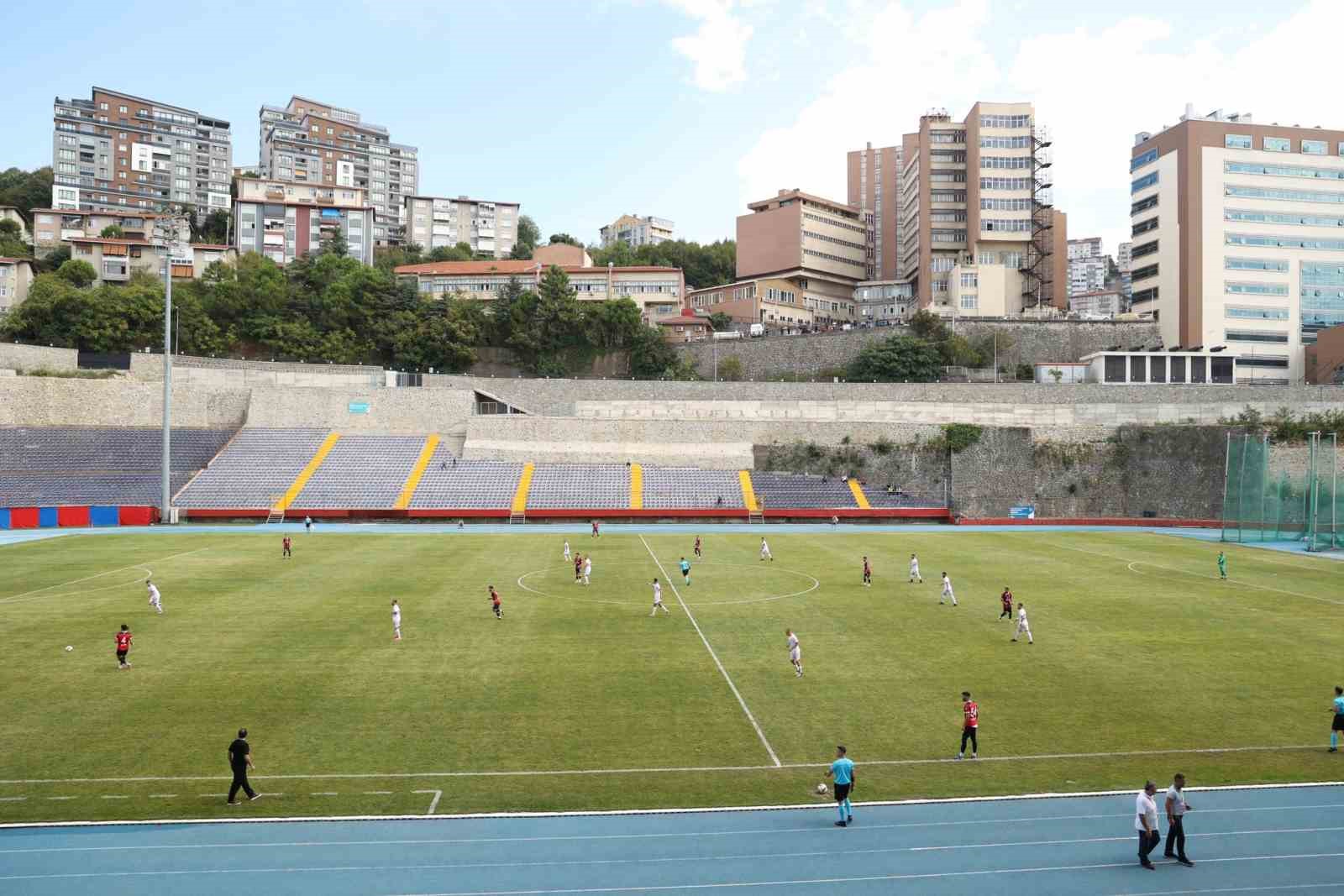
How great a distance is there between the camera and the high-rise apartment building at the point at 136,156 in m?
144

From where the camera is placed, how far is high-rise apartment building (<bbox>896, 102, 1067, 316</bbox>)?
105 meters

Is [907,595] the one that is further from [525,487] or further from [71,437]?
[71,437]

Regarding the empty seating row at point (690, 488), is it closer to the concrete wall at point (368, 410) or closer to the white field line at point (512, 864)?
the concrete wall at point (368, 410)

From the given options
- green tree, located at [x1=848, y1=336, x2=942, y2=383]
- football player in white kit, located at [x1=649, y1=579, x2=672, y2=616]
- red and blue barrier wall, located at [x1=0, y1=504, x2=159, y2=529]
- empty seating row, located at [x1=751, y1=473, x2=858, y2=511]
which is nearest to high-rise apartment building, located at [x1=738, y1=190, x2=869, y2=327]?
green tree, located at [x1=848, y1=336, x2=942, y2=383]

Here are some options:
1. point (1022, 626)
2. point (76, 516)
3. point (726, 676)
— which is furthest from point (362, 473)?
point (1022, 626)

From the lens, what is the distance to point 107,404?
7238 cm

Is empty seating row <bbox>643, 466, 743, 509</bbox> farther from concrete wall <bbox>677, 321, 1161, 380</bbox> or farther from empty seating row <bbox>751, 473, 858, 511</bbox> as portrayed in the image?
concrete wall <bbox>677, 321, 1161, 380</bbox>

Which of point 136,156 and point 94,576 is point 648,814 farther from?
point 136,156

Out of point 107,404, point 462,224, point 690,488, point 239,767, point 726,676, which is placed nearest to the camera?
point 239,767

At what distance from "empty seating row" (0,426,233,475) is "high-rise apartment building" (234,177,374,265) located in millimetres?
54703

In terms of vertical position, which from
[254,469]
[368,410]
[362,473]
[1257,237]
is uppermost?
[1257,237]

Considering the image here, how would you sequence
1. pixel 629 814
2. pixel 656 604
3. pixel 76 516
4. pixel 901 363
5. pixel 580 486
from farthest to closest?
pixel 901 363
pixel 580 486
pixel 76 516
pixel 656 604
pixel 629 814

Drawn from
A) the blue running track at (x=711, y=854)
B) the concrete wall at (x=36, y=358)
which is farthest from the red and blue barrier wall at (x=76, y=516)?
the blue running track at (x=711, y=854)

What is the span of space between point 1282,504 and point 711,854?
5249 centimetres
